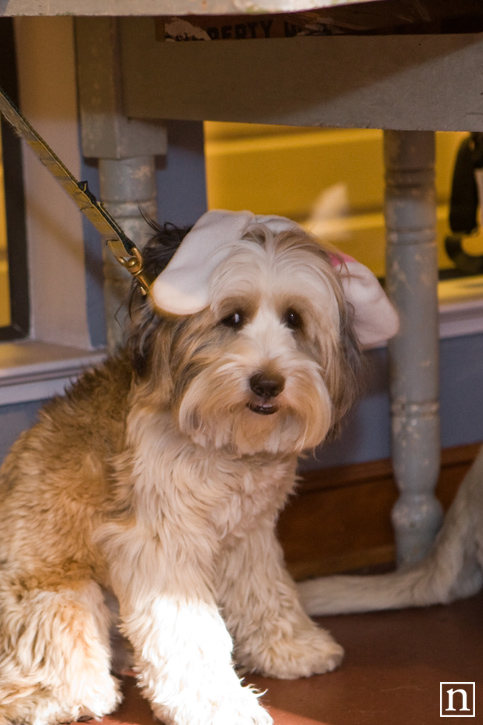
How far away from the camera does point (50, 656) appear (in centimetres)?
168

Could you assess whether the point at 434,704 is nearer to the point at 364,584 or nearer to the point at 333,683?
the point at 333,683

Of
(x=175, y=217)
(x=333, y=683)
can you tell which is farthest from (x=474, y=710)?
(x=175, y=217)

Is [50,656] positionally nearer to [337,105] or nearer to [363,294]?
[363,294]

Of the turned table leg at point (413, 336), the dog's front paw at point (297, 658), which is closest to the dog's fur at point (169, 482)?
the dog's front paw at point (297, 658)

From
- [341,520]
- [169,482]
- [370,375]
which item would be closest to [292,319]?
[169,482]

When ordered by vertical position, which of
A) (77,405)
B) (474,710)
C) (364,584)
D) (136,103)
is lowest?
(474,710)

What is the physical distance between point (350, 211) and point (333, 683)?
142cm

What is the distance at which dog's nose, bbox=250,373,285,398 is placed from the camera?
4.96ft

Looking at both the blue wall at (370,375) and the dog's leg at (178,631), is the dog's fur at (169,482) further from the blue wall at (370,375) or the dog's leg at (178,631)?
the blue wall at (370,375)

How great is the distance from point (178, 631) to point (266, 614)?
0.30m

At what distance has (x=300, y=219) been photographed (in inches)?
110

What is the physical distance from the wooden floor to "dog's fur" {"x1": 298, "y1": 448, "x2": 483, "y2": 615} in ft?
0.12

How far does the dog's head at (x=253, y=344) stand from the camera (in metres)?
1.53

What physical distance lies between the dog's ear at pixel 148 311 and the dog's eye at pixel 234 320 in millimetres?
110
